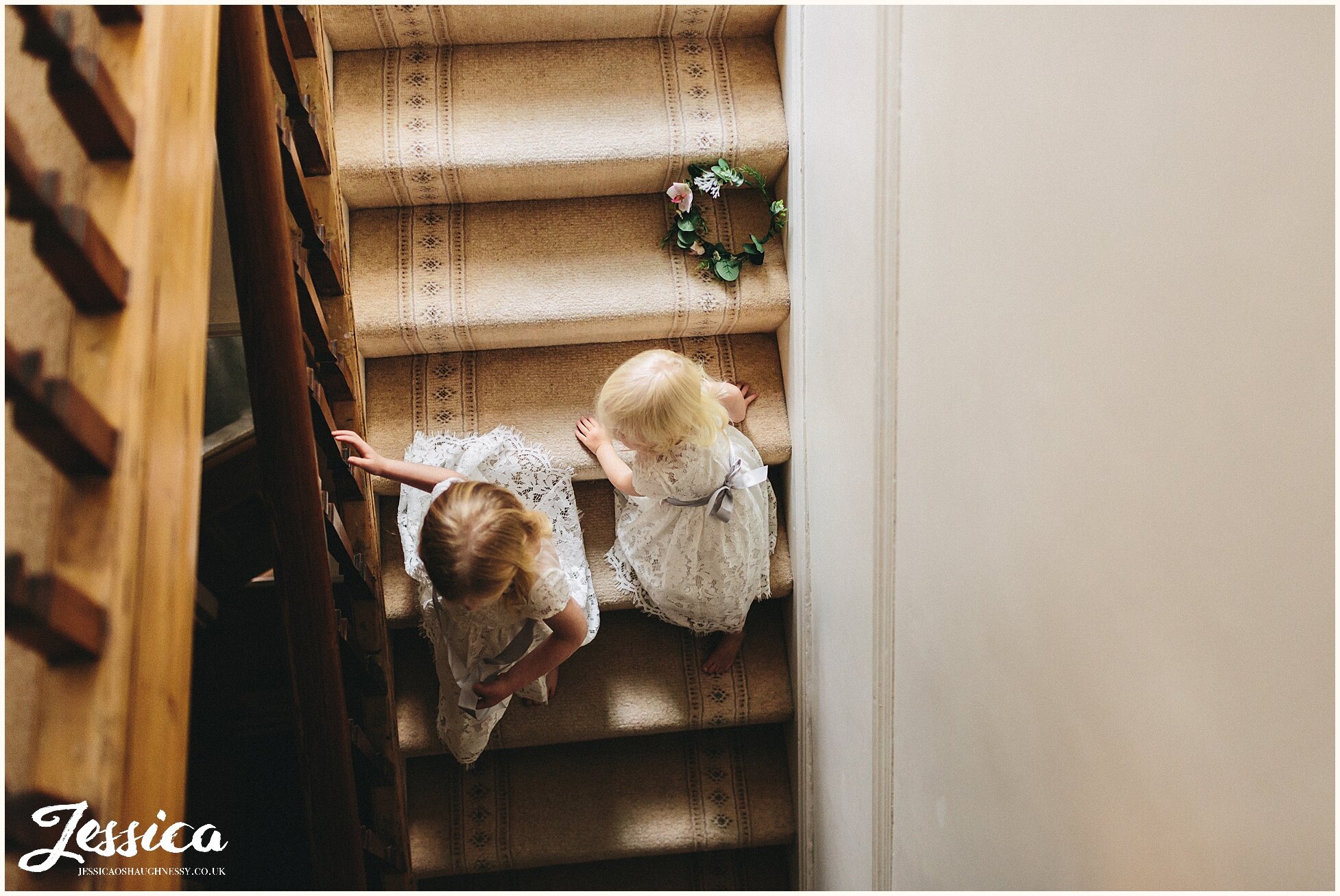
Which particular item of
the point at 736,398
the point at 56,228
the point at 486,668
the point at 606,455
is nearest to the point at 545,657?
the point at 486,668

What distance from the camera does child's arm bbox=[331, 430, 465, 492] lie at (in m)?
2.30

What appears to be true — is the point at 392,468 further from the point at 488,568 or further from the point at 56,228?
the point at 56,228

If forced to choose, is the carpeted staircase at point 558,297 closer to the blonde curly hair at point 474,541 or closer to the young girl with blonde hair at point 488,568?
the young girl with blonde hair at point 488,568

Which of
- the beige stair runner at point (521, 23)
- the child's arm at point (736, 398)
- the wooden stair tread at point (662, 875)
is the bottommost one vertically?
the wooden stair tread at point (662, 875)

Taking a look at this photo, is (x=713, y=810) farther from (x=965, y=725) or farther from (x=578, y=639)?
(x=965, y=725)

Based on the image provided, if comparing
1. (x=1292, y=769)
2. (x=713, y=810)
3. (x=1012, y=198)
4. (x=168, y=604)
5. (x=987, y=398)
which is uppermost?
(x=1012, y=198)

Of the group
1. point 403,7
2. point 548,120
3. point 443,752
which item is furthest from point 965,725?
point 403,7

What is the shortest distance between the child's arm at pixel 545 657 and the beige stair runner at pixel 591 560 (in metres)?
0.21

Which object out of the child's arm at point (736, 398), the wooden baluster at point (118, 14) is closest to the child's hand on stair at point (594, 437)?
the child's arm at point (736, 398)

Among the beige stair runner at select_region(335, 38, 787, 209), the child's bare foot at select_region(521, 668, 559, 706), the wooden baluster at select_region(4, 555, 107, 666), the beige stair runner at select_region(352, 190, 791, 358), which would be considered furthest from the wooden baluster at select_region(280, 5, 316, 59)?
the child's bare foot at select_region(521, 668, 559, 706)

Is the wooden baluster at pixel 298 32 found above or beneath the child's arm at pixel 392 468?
above

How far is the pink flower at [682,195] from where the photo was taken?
2.48 m

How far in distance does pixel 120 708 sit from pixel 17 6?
2.25 ft

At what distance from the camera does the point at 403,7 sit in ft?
7.80
